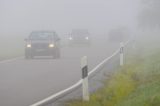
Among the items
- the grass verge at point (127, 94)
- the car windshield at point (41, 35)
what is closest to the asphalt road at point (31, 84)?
the grass verge at point (127, 94)

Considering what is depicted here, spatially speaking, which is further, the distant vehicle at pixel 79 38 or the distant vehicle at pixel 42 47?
the distant vehicle at pixel 79 38

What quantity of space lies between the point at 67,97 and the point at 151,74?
15.4ft

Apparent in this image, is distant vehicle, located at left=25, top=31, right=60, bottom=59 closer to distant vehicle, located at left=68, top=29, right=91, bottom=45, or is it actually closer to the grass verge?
the grass verge

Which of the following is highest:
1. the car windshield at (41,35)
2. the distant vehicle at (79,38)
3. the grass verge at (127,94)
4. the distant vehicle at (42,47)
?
the grass verge at (127,94)

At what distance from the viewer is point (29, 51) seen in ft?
116

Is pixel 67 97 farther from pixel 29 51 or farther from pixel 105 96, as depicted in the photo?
pixel 29 51

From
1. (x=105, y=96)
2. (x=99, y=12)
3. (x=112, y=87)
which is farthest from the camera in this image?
(x=99, y=12)

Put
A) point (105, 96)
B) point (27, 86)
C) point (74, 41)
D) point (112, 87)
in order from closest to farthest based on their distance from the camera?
point (105, 96), point (112, 87), point (27, 86), point (74, 41)

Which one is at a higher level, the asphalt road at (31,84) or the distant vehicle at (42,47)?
A: the asphalt road at (31,84)

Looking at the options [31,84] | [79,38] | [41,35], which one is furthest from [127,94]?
[79,38]

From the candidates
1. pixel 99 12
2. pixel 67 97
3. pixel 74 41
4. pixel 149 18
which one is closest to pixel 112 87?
pixel 67 97

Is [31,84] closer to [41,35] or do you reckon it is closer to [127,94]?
[127,94]

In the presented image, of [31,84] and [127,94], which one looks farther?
[31,84]

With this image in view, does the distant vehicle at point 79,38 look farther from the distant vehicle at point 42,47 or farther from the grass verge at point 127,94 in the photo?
the grass verge at point 127,94
